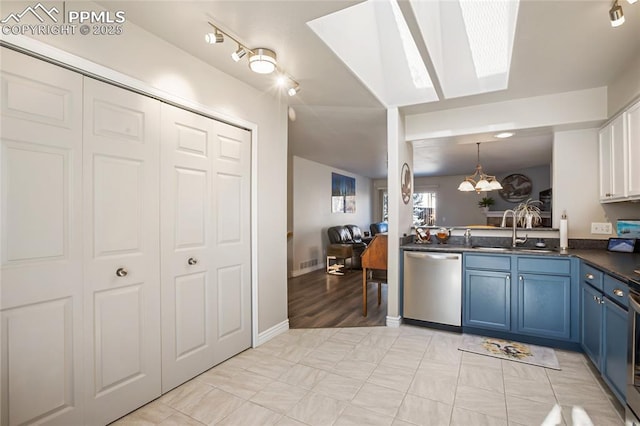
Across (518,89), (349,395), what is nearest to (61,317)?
(349,395)

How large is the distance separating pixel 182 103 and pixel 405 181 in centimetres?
254

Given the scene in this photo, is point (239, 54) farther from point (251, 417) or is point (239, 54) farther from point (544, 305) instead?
point (544, 305)

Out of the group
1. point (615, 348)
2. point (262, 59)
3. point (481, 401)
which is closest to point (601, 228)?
point (615, 348)

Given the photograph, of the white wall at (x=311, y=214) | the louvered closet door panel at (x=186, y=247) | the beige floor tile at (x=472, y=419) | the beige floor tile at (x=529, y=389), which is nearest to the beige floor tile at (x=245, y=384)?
the louvered closet door panel at (x=186, y=247)

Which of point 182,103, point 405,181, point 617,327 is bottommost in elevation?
point 617,327

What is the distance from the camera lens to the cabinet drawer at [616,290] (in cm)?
178

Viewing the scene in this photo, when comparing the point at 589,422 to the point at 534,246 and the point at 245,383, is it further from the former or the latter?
A: the point at 245,383

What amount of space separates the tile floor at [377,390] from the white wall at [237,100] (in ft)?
2.25

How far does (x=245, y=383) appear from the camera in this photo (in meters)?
2.23

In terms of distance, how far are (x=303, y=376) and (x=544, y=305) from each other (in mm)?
2261

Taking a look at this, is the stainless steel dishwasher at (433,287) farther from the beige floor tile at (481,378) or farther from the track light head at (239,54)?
the track light head at (239,54)

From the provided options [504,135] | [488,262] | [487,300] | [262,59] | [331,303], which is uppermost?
[262,59]

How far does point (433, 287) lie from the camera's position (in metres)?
3.23

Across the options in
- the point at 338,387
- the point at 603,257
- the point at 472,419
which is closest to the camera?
the point at 472,419
